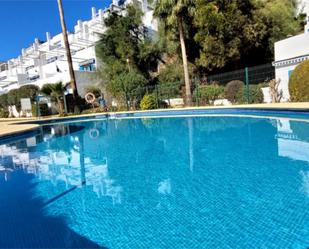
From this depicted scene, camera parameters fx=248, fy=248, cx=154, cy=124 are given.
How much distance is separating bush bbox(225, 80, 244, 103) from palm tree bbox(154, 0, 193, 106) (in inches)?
96.3

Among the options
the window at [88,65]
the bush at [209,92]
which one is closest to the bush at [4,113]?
the window at [88,65]

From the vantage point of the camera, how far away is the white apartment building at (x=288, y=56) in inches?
509

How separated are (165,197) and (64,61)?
35332 millimetres

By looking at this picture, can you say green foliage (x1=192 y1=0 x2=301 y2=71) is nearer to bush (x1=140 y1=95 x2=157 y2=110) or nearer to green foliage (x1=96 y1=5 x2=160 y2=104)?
bush (x1=140 y1=95 x2=157 y2=110)

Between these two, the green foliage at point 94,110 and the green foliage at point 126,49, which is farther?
the green foliage at point 126,49

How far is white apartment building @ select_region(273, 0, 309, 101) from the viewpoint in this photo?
1294cm

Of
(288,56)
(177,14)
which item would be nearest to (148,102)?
(177,14)

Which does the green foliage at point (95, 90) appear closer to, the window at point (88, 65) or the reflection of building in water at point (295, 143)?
the window at point (88, 65)

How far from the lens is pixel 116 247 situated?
8.57ft

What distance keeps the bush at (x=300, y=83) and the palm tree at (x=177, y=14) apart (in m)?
6.12

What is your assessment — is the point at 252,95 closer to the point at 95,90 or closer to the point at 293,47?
the point at 293,47

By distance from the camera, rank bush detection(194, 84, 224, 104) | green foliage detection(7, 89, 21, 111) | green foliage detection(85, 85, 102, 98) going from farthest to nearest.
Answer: green foliage detection(7, 89, 21, 111) → green foliage detection(85, 85, 102, 98) → bush detection(194, 84, 224, 104)

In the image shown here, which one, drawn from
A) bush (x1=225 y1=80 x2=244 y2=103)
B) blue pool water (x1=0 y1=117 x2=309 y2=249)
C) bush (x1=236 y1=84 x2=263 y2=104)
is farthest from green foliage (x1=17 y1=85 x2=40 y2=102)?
blue pool water (x1=0 y1=117 x2=309 y2=249)

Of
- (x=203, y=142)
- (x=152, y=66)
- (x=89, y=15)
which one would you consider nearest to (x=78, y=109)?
A: (x=152, y=66)
